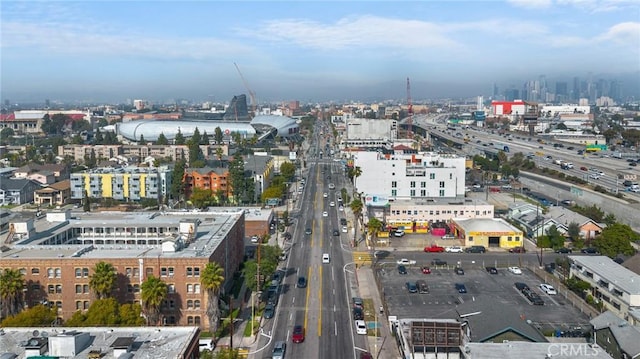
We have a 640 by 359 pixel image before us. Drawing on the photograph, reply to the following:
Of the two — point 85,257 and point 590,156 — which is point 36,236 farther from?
point 590,156

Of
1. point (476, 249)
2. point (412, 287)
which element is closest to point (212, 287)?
point (412, 287)

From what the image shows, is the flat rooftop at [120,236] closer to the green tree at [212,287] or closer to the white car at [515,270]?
the green tree at [212,287]

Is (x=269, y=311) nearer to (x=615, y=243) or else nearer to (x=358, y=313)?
(x=358, y=313)

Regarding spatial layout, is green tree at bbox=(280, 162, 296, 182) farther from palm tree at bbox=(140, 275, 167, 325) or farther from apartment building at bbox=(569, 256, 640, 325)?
palm tree at bbox=(140, 275, 167, 325)

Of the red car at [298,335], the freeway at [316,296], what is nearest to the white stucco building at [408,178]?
the freeway at [316,296]

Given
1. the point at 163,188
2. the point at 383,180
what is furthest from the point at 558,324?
the point at 163,188
